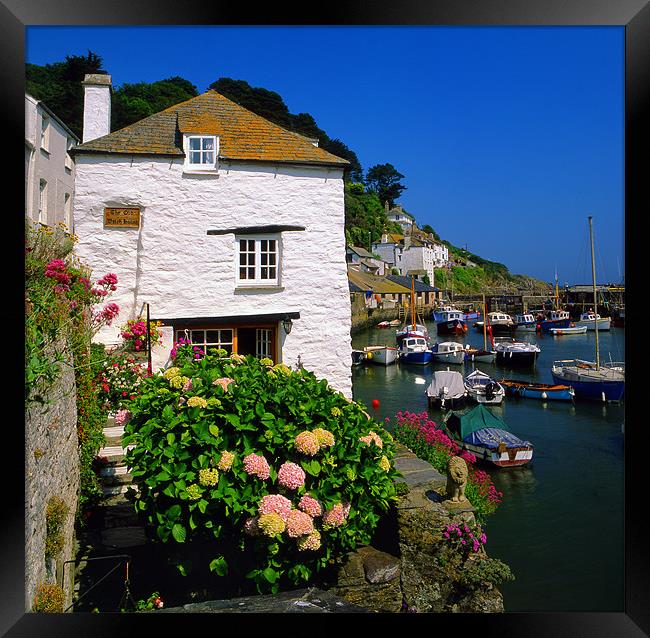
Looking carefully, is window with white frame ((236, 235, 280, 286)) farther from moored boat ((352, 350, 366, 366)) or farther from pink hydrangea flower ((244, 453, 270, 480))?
moored boat ((352, 350, 366, 366))

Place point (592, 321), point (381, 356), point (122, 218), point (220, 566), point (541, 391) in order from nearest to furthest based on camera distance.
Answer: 1. point (220, 566)
2. point (122, 218)
3. point (541, 391)
4. point (381, 356)
5. point (592, 321)

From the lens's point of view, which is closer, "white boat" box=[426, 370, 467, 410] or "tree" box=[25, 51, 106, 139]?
"tree" box=[25, 51, 106, 139]

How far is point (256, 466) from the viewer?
3789 mm

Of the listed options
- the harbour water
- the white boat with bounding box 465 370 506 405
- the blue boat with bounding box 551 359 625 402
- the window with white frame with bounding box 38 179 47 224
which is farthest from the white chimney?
the blue boat with bounding box 551 359 625 402

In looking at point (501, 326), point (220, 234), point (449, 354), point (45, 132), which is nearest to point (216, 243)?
point (220, 234)

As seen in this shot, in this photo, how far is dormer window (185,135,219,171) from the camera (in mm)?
8477

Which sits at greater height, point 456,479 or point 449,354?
point 456,479

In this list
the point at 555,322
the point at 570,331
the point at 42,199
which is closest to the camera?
the point at 42,199

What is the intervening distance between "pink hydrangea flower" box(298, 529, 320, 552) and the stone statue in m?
1.84

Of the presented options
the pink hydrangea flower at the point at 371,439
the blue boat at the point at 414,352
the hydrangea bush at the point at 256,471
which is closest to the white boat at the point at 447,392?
the blue boat at the point at 414,352

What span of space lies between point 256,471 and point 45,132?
460 inches
